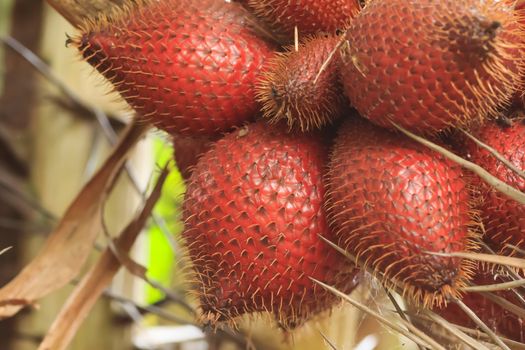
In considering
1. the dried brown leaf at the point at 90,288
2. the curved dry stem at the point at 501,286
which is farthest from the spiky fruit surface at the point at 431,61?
the dried brown leaf at the point at 90,288

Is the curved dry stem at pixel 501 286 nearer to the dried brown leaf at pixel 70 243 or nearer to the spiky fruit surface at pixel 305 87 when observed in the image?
the spiky fruit surface at pixel 305 87

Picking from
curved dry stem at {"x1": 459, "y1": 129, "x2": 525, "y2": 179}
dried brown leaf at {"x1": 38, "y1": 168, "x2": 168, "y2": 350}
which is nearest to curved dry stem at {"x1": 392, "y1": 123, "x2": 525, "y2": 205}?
curved dry stem at {"x1": 459, "y1": 129, "x2": 525, "y2": 179}

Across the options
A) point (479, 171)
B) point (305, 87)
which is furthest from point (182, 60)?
point (479, 171)

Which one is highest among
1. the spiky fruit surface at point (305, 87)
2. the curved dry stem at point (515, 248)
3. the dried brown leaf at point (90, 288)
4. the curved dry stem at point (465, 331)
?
the spiky fruit surface at point (305, 87)

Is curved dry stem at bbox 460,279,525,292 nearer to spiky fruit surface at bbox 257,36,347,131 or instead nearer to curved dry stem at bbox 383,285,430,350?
curved dry stem at bbox 383,285,430,350

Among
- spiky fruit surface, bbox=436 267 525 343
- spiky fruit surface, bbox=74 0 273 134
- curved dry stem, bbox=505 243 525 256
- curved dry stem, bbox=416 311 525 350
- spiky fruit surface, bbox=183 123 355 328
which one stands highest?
spiky fruit surface, bbox=74 0 273 134

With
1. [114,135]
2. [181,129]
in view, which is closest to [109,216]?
[114,135]

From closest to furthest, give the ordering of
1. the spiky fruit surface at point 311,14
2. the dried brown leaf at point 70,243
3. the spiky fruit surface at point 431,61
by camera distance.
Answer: the spiky fruit surface at point 431,61 < the spiky fruit surface at point 311,14 < the dried brown leaf at point 70,243
